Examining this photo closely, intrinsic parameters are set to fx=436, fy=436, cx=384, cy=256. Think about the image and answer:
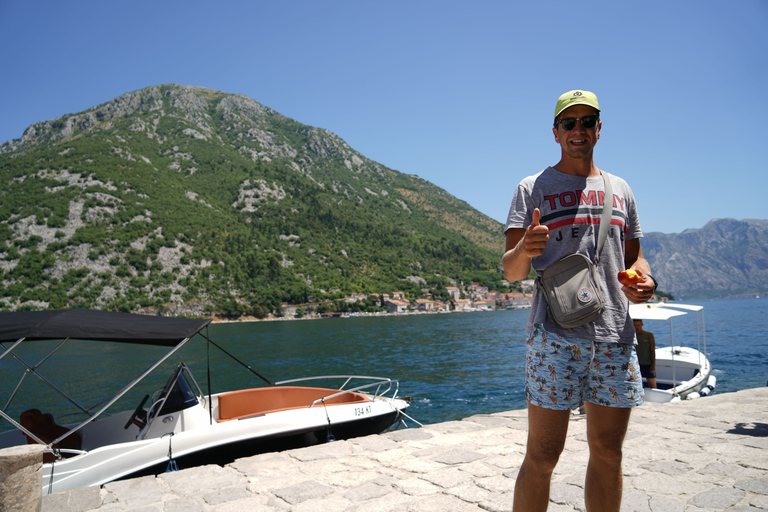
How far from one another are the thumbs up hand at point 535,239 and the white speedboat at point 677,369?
28.5 feet

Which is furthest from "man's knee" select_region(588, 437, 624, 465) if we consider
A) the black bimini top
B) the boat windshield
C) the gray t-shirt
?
the boat windshield

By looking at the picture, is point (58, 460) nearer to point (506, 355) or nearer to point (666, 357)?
point (666, 357)

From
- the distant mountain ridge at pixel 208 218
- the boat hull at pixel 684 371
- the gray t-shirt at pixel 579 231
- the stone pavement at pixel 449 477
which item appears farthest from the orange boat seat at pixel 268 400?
the distant mountain ridge at pixel 208 218

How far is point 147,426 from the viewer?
20.1ft

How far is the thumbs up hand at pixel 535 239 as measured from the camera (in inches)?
65.9

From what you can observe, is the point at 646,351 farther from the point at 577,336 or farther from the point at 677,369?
the point at 577,336

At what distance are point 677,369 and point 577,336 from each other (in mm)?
13654

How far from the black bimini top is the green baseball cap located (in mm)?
5342

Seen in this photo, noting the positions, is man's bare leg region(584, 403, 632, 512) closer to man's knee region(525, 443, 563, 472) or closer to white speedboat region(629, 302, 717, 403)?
man's knee region(525, 443, 563, 472)

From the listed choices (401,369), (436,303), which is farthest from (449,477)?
(436,303)

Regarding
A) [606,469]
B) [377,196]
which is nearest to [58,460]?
[606,469]

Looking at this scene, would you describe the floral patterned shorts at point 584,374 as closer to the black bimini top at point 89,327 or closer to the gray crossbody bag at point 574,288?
the gray crossbody bag at point 574,288

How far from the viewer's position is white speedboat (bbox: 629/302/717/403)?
9820 mm

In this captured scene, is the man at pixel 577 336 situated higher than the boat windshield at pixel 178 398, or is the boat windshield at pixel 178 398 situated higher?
the man at pixel 577 336
